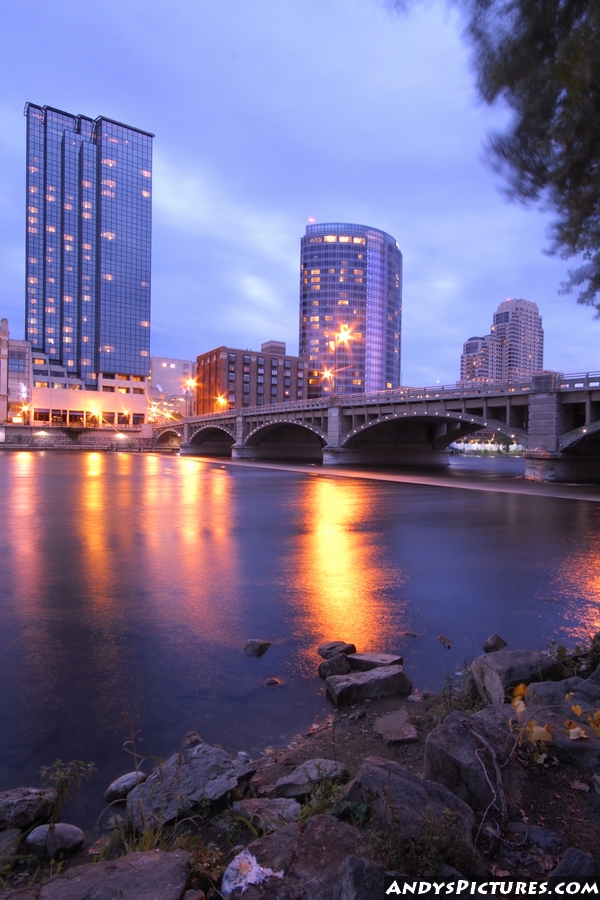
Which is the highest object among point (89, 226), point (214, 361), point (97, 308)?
point (89, 226)

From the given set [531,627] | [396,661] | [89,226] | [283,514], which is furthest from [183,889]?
[89,226]

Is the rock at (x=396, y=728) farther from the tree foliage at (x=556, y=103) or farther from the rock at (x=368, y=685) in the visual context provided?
the tree foliage at (x=556, y=103)

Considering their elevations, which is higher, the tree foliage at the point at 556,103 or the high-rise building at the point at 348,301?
the high-rise building at the point at 348,301

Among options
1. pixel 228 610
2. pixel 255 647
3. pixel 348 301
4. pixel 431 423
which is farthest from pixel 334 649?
pixel 348 301

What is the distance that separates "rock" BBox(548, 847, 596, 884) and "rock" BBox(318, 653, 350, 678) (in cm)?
367

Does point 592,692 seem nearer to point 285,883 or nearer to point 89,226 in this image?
point 285,883

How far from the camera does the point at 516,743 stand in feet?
10.8

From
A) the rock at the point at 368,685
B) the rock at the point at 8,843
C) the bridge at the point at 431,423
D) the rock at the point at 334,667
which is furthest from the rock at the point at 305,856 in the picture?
the bridge at the point at 431,423

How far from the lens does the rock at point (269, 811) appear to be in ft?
10.4

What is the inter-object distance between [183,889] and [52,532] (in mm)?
13780

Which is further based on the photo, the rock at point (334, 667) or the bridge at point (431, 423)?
the bridge at point (431, 423)

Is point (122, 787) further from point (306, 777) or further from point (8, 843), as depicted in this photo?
point (306, 777)

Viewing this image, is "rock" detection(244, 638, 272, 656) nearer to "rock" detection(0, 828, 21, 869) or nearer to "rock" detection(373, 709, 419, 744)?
"rock" detection(373, 709, 419, 744)

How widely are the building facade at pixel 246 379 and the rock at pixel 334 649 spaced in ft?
475
